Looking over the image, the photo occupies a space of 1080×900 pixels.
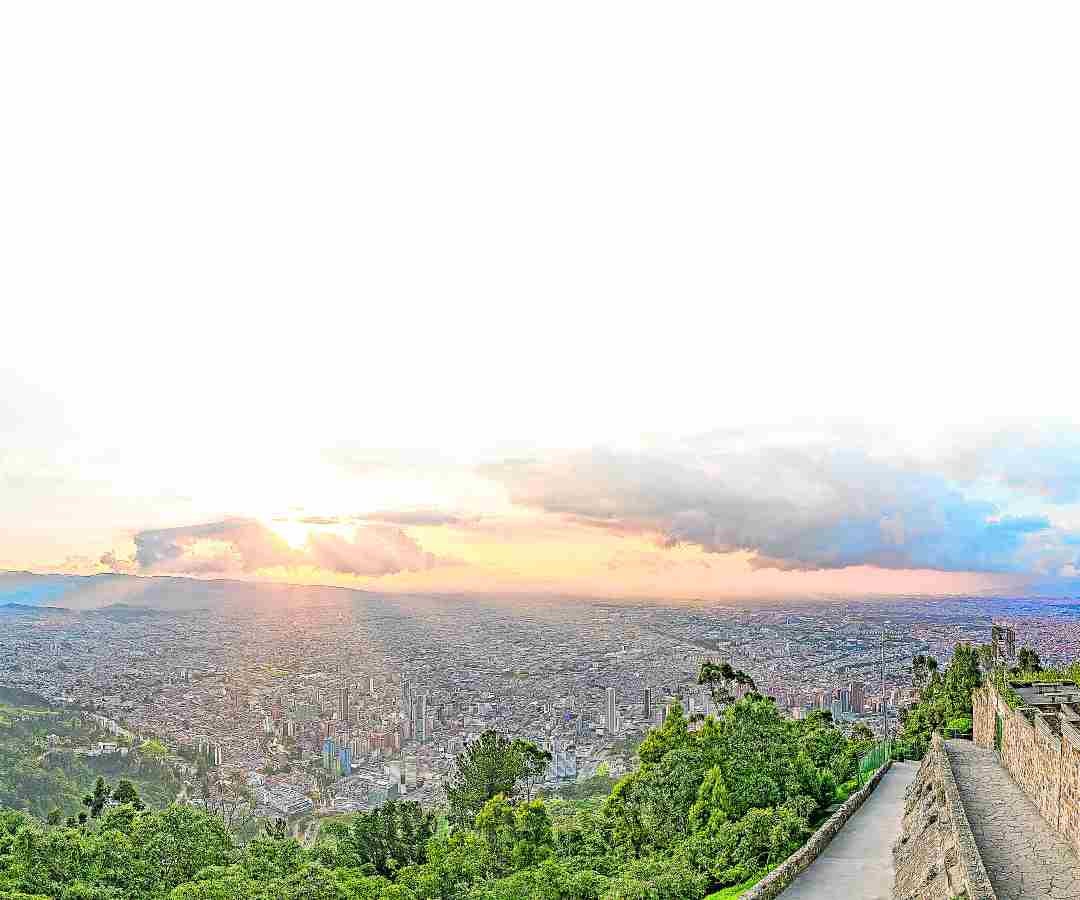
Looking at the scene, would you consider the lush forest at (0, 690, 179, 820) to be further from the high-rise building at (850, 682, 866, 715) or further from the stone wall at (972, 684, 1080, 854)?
the stone wall at (972, 684, 1080, 854)

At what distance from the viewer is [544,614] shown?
4599 inches

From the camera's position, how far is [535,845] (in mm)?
21516

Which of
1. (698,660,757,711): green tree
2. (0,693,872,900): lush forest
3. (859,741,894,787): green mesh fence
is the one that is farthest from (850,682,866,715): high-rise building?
(0,693,872,900): lush forest

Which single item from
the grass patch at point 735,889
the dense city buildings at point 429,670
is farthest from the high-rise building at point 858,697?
the grass patch at point 735,889

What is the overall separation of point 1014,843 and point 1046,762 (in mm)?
2440

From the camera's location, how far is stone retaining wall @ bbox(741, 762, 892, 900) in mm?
13600

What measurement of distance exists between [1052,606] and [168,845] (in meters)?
89.9

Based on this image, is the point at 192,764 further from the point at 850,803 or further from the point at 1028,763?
the point at 1028,763

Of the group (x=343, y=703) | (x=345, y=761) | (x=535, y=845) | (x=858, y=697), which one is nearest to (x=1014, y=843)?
(x=535, y=845)

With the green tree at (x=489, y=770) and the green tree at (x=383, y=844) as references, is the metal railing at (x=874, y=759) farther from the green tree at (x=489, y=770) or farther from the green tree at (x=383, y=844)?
the green tree at (x=383, y=844)

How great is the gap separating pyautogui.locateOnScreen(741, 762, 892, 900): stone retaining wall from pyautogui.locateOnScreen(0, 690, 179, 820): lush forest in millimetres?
49211

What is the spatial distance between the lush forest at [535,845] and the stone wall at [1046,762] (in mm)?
4668

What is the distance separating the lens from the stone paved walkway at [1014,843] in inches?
451

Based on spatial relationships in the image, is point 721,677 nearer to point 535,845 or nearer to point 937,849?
point 535,845
